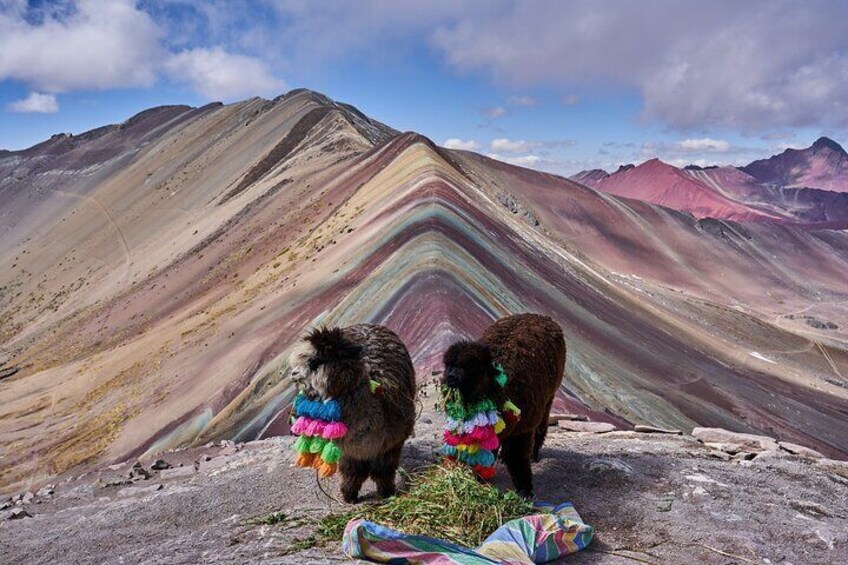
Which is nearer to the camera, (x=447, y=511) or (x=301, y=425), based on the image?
(x=447, y=511)

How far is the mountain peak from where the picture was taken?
240ft

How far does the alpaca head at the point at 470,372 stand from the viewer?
5.35 metres

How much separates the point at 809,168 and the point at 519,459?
270ft

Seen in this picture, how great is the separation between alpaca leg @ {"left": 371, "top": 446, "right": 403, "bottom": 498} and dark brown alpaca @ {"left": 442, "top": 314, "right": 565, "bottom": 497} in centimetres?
88

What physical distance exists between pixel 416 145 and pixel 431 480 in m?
24.4

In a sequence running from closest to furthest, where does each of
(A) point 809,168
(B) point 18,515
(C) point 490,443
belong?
(C) point 490,443 → (B) point 18,515 → (A) point 809,168

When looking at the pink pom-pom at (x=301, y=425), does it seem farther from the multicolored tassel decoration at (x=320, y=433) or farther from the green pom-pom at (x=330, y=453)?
the green pom-pom at (x=330, y=453)

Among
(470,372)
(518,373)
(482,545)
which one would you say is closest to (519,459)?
(518,373)

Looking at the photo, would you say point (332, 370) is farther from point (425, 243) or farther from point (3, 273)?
point (3, 273)

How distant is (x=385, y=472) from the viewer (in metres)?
5.68

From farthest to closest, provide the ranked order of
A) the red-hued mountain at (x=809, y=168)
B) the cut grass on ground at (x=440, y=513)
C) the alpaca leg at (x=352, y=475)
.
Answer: the red-hued mountain at (x=809, y=168)
the alpaca leg at (x=352, y=475)
the cut grass on ground at (x=440, y=513)

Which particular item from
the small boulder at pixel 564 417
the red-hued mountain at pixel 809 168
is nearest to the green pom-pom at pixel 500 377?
the small boulder at pixel 564 417

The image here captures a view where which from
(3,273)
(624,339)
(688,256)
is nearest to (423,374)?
(624,339)

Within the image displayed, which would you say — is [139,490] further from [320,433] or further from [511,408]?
Result: [511,408]
